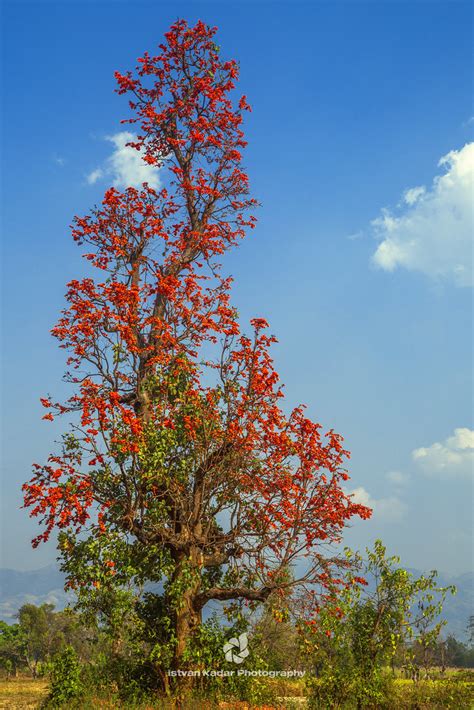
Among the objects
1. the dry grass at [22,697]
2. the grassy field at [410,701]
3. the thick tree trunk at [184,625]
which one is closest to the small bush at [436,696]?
the grassy field at [410,701]

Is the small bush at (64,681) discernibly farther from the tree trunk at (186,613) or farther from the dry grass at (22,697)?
the tree trunk at (186,613)

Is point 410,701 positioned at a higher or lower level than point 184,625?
lower

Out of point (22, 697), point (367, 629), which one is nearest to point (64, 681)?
point (367, 629)

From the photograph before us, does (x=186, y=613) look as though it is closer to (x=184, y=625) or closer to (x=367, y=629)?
(x=184, y=625)

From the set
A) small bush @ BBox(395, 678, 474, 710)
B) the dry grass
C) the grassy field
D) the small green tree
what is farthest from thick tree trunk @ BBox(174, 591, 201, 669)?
small bush @ BBox(395, 678, 474, 710)

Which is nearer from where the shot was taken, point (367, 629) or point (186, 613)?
point (186, 613)

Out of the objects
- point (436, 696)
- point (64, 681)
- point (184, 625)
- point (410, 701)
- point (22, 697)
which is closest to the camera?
point (184, 625)

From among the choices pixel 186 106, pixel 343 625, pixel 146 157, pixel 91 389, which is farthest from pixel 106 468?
pixel 186 106

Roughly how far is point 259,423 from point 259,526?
7.91ft

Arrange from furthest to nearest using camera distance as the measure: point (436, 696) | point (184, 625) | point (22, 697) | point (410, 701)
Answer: point (22, 697), point (436, 696), point (410, 701), point (184, 625)

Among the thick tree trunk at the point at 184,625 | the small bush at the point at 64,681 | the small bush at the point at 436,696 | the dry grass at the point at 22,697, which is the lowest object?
the dry grass at the point at 22,697

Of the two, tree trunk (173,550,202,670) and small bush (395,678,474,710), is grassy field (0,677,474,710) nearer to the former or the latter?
small bush (395,678,474,710)

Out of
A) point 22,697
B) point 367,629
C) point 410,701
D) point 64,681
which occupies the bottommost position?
point 22,697

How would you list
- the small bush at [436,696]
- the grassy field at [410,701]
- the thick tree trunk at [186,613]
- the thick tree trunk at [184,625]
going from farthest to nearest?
the small bush at [436,696]
the thick tree trunk at [184,625]
the thick tree trunk at [186,613]
the grassy field at [410,701]
